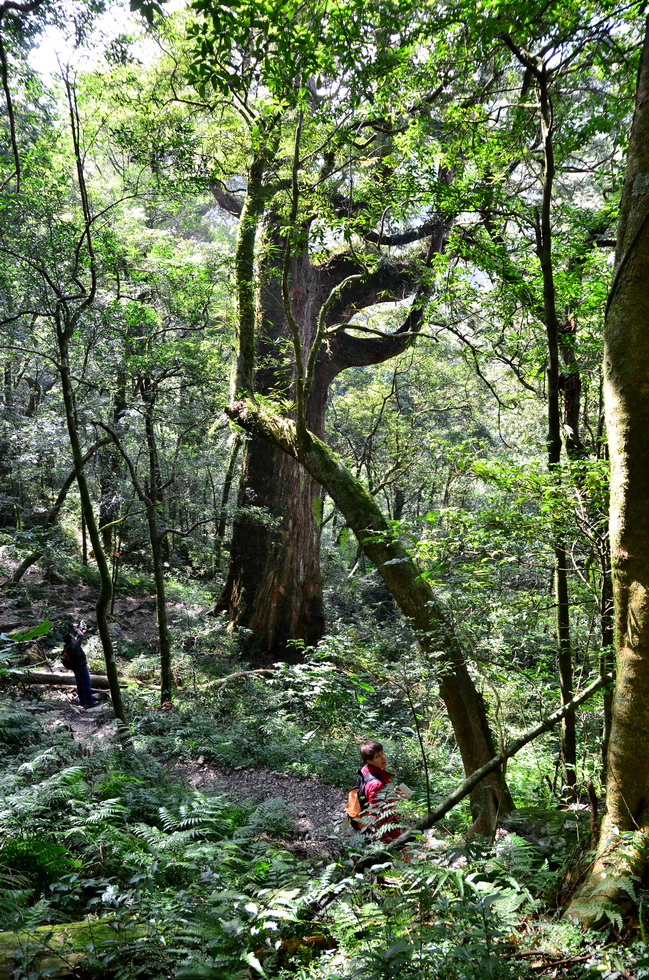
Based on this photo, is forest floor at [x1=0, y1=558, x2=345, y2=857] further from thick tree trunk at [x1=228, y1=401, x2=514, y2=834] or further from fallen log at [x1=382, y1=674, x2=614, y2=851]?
thick tree trunk at [x1=228, y1=401, x2=514, y2=834]

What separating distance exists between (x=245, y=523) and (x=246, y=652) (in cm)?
279

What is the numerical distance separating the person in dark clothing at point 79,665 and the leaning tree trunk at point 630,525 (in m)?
8.54

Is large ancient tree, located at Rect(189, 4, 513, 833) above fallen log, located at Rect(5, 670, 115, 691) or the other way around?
above

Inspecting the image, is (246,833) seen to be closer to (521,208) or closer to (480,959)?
(480,959)

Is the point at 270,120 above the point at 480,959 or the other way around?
above

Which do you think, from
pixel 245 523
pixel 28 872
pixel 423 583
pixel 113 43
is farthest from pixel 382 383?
pixel 28 872

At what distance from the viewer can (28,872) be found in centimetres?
346

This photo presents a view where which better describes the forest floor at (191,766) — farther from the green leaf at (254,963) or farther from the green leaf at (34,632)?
the green leaf at (34,632)

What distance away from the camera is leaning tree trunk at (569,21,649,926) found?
113 inches

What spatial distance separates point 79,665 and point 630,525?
9.13 metres

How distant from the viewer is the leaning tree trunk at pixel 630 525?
2.88 metres

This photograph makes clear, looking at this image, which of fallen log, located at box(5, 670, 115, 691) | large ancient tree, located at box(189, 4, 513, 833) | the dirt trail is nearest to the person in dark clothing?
fallen log, located at box(5, 670, 115, 691)

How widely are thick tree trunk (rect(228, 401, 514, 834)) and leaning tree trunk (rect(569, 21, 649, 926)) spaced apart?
1.48 meters

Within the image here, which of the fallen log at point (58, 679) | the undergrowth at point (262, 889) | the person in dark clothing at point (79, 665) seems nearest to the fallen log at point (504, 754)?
the undergrowth at point (262, 889)
